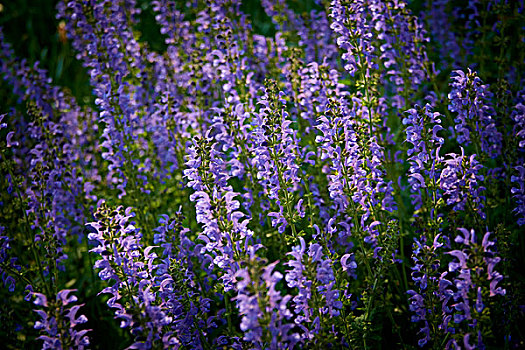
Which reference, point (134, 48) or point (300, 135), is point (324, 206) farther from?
point (134, 48)

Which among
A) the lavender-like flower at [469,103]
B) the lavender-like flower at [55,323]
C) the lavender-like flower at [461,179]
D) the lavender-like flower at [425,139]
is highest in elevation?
the lavender-like flower at [469,103]

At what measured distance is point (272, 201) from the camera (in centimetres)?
523

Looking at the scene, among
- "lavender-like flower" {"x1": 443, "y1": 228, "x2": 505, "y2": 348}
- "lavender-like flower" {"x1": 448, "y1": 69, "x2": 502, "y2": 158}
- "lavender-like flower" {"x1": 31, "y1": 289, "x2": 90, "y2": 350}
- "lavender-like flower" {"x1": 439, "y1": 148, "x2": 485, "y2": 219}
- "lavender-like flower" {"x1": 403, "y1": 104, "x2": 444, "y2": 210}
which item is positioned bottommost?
"lavender-like flower" {"x1": 443, "y1": 228, "x2": 505, "y2": 348}

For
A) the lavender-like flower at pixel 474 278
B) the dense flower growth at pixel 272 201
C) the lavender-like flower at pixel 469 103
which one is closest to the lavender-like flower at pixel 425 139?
the dense flower growth at pixel 272 201

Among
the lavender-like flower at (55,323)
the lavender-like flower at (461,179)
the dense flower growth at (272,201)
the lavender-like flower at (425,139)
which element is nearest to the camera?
the lavender-like flower at (55,323)

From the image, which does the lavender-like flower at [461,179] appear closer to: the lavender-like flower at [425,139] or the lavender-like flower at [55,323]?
the lavender-like flower at [425,139]

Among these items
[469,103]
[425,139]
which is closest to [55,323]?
[425,139]

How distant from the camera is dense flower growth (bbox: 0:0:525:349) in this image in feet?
11.2

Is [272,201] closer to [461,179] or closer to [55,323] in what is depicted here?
[461,179]

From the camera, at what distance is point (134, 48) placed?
247 inches

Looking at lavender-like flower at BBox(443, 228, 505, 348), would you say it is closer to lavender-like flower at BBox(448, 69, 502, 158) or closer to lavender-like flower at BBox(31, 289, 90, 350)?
lavender-like flower at BBox(448, 69, 502, 158)

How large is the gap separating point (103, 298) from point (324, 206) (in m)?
2.73

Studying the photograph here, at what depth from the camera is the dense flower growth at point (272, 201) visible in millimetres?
3418

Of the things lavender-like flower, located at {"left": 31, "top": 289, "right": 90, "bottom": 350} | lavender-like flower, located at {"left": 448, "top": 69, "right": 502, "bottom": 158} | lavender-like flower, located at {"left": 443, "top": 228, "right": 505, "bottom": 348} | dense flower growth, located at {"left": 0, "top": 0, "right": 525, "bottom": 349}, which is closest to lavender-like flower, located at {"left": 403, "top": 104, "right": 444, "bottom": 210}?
dense flower growth, located at {"left": 0, "top": 0, "right": 525, "bottom": 349}
